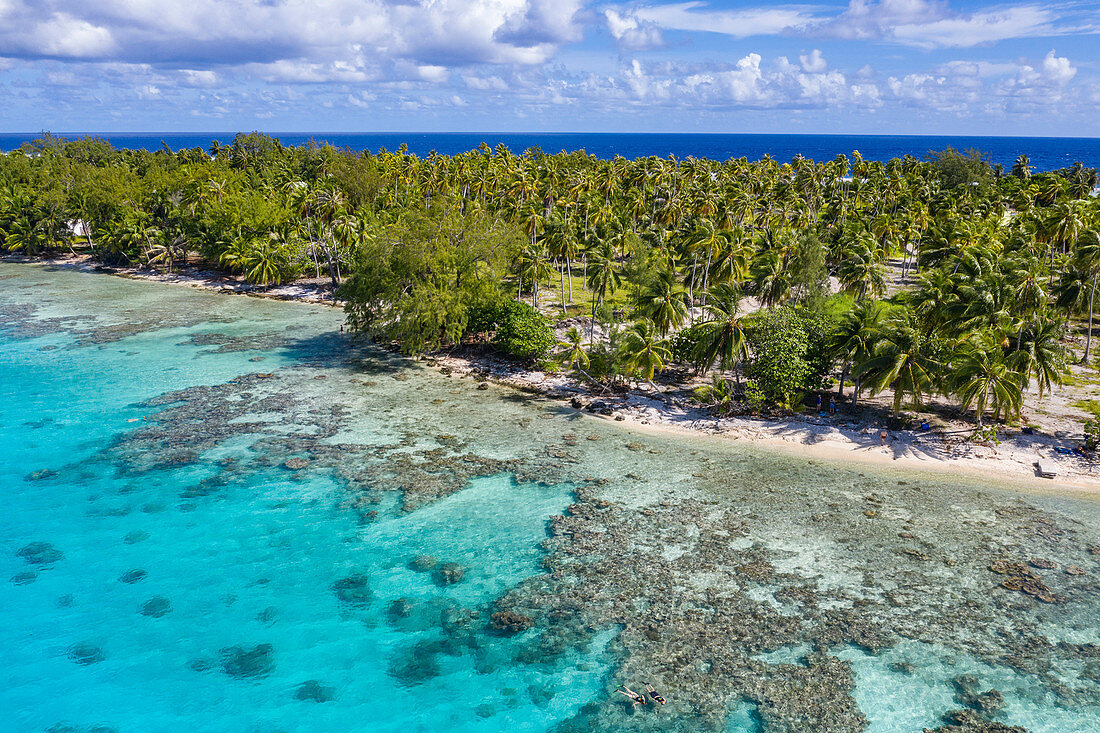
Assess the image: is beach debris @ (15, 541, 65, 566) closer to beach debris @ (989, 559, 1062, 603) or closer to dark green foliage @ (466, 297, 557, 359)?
dark green foliage @ (466, 297, 557, 359)

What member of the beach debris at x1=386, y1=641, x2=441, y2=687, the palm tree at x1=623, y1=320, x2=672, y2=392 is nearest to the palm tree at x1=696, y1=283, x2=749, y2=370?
the palm tree at x1=623, y1=320, x2=672, y2=392

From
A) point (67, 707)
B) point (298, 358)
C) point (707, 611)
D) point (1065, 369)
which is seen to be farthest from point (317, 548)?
point (1065, 369)

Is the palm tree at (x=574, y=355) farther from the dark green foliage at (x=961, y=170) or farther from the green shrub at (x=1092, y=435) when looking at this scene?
the dark green foliage at (x=961, y=170)

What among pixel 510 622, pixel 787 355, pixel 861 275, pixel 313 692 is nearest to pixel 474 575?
pixel 510 622

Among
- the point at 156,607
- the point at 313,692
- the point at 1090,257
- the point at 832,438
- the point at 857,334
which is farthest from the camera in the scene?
the point at 1090,257

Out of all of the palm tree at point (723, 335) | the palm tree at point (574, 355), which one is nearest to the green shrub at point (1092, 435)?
the palm tree at point (723, 335)

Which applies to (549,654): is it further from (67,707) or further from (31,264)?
(31,264)

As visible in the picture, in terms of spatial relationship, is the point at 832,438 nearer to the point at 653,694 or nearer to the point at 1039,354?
the point at 1039,354
